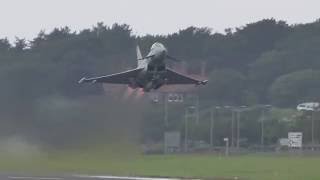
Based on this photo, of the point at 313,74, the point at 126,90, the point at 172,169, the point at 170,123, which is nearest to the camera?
the point at 126,90

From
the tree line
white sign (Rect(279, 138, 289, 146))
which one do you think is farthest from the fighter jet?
white sign (Rect(279, 138, 289, 146))

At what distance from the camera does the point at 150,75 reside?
4350 centimetres

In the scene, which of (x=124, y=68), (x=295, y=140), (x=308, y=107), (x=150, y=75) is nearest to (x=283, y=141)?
(x=295, y=140)

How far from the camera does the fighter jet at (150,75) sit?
4244 cm

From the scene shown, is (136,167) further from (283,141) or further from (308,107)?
(308,107)

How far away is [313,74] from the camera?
431 feet

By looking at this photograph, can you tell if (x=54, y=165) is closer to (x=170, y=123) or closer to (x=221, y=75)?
(x=170, y=123)

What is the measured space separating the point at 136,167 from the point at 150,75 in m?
5.01

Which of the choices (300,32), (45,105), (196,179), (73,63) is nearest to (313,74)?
(300,32)

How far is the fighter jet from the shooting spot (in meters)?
42.4

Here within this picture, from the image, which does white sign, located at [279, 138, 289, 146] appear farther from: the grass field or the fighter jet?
the fighter jet

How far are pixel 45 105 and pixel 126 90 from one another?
497 cm

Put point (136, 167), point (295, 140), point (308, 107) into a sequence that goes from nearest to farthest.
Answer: point (136, 167) → point (295, 140) → point (308, 107)

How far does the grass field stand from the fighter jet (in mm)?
3461
